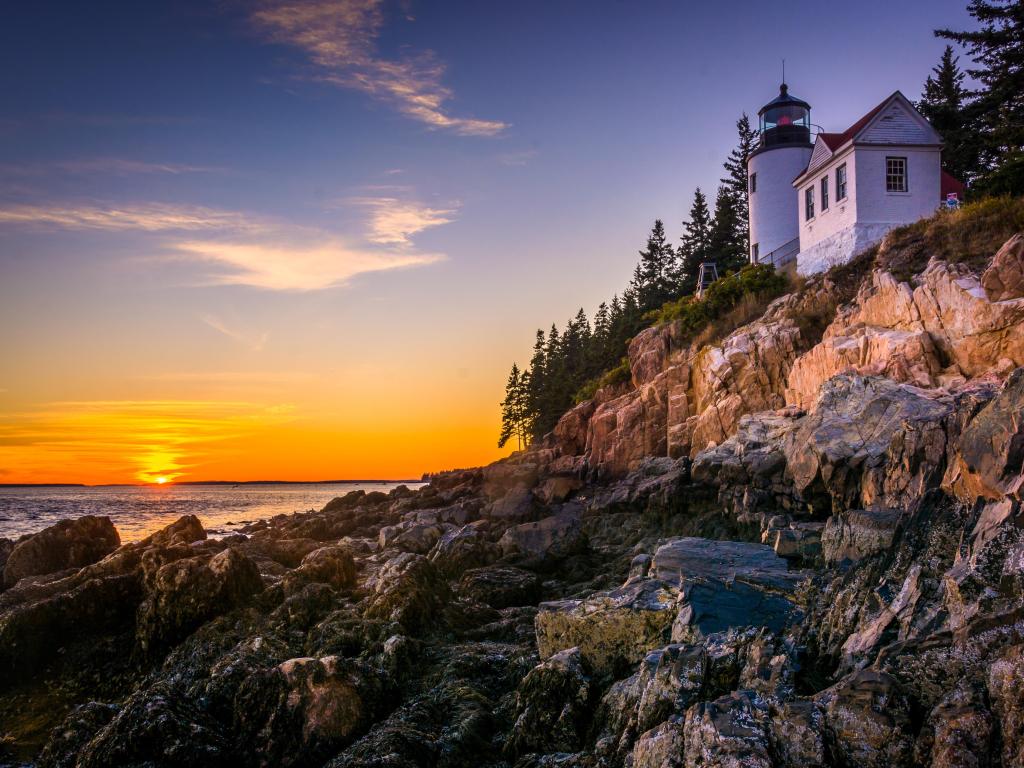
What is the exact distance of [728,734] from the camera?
5.11 m

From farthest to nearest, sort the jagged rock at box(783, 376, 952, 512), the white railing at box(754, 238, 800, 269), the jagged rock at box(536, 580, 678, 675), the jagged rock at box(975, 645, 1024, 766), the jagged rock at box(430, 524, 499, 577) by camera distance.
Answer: the white railing at box(754, 238, 800, 269) < the jagged rock at box(430, 524, 499, 577) < the jagged rock at box(783, 376, 952, 512) < the jagged rock at box(536, 580, 678, 675) < the jagged rock at box(975, 645, 1024, 766)

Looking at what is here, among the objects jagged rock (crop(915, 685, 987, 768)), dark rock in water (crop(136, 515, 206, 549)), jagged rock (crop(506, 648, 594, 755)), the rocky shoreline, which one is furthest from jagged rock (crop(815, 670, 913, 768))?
dark rock in water (crop(136, 515, 206, 549))

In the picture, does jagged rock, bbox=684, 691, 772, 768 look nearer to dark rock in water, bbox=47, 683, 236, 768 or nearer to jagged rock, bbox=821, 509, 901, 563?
dark rock in water, bbox=47, 683, 236, 768

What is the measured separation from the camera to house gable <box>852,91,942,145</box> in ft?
97.1

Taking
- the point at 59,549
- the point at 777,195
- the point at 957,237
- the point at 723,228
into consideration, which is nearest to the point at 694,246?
the point at 723,228

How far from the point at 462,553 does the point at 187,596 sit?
7.47m

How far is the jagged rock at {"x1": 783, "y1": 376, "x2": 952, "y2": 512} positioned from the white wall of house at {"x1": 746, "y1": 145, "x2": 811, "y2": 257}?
66.8ft

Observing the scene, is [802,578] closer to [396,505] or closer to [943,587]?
[943,587]

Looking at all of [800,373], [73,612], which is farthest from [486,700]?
[800,373]

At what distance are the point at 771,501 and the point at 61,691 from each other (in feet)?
56.0

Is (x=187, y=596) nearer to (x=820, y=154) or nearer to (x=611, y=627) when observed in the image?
(x=611, y=627)

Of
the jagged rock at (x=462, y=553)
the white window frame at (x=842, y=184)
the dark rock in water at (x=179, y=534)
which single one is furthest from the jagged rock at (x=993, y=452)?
the white window frame at (x=842, y=184)

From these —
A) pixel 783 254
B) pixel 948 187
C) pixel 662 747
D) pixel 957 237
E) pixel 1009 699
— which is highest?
pixel 948 187

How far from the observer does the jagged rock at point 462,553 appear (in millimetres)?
17953
